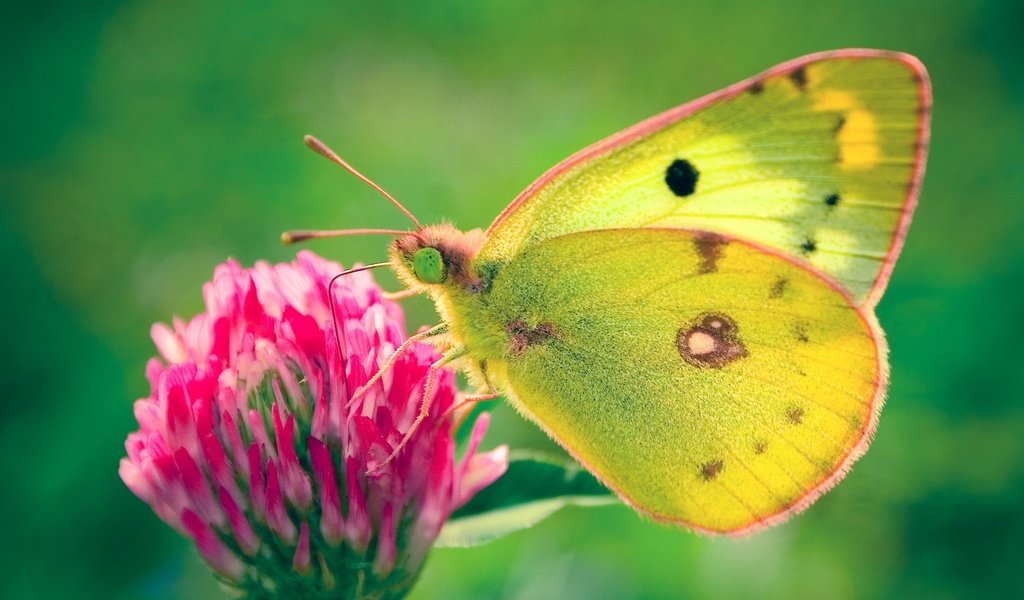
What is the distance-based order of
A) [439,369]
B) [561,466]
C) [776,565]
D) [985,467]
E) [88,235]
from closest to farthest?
[439,369], [561,466], [776,565], [985,467], [88,235]

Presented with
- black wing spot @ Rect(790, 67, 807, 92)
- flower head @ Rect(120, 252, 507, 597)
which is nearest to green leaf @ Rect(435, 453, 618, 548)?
flower head @ Rect(120, 252, 507, 597)

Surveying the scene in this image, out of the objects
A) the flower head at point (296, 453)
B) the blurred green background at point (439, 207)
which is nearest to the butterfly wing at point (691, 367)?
the flower head at point (296, 453)

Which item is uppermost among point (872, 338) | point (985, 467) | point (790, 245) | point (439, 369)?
point (439, 369)

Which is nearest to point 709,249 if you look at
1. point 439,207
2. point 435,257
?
point 435,257

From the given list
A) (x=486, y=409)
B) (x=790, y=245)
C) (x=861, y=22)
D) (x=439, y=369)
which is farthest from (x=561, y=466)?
(x=861, y=22)

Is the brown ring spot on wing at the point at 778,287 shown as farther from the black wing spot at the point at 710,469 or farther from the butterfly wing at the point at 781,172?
the black wing spot at the point at 710,469

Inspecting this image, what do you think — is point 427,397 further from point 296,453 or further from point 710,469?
point 710,469

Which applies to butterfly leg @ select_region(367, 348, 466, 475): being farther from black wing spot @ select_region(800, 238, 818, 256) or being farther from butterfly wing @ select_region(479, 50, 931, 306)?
black wing spot @ select_region(800, 238, 818, 256)

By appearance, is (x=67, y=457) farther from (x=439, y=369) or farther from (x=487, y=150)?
(x=487, y=150)
